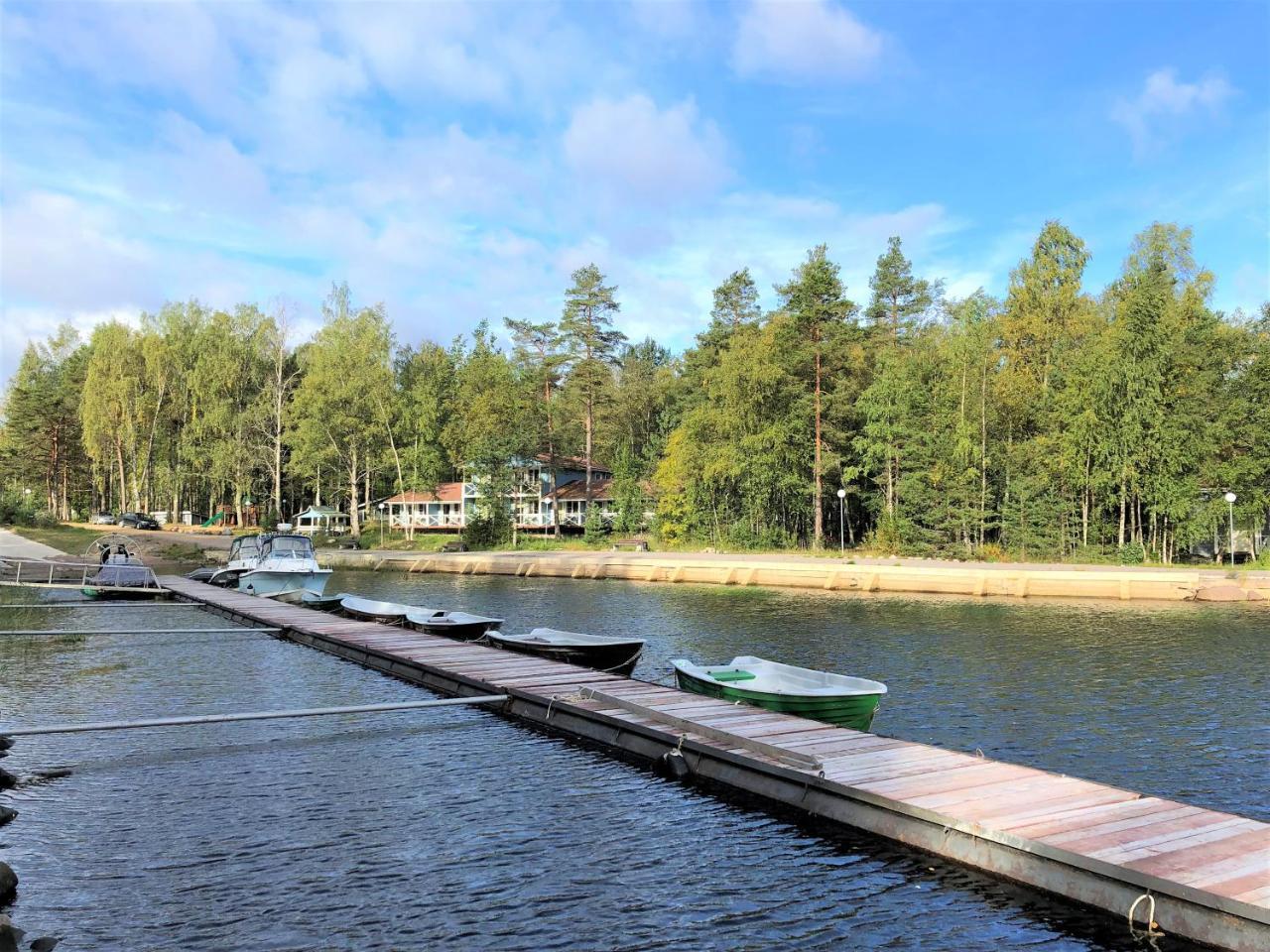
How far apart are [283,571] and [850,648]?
20981mm

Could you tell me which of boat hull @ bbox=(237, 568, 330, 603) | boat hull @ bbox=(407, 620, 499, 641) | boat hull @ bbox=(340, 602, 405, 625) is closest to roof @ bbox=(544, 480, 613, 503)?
boat hull @ bbox=(237, 568, 330, 603)

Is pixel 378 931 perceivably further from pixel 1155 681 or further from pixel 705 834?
pixel 1155 681

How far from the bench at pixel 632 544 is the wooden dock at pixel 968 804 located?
40.8m

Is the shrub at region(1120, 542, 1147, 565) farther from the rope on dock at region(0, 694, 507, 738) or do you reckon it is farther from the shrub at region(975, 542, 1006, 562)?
the rope on dock at region(0, 694, 507, 738)

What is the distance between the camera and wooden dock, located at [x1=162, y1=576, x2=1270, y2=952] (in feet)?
20.5

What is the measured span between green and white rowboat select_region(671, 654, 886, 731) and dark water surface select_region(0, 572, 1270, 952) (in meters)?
1.25

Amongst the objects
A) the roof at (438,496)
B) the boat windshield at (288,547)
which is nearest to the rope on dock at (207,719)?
the boat windshield at (288,547)

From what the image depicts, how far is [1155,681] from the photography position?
16.9m

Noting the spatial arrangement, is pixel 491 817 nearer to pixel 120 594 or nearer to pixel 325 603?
pixel 325 603

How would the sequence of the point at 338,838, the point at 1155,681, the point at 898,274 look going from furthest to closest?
the point at 898,274 → the point at 1155,681 → the point at 338,838

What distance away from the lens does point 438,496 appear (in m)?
71.2

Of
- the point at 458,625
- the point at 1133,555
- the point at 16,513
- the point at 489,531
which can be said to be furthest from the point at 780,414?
the point at 16,513

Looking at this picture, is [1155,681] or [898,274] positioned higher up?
[898,274]

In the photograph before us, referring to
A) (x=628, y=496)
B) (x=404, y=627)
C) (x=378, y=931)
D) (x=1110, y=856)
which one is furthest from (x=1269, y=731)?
(x=628, y=496)
